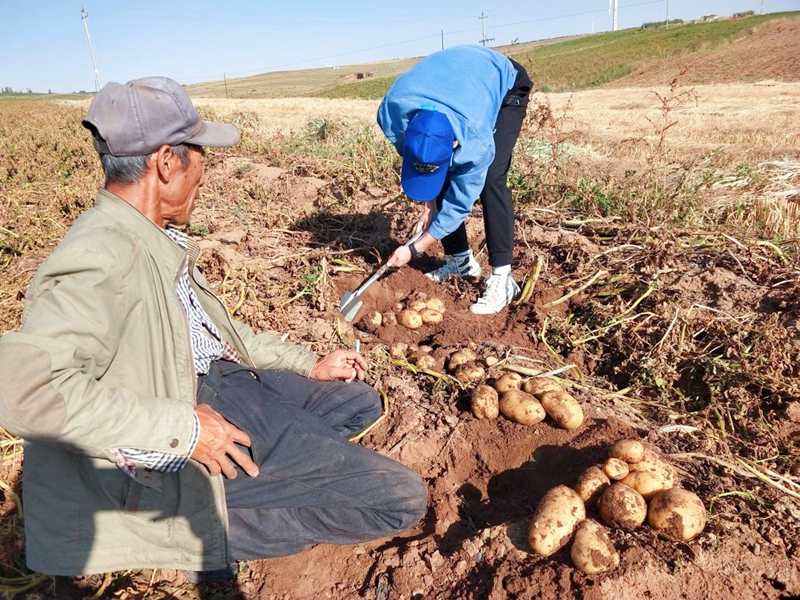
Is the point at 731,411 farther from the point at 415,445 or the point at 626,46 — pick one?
the point at 626,46

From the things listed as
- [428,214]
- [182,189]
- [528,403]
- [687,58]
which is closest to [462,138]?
[428,214]

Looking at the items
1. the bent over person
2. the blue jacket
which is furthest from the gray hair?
the blue jacket

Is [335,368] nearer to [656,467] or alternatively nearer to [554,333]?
[656,467]

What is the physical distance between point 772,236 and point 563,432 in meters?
2.37

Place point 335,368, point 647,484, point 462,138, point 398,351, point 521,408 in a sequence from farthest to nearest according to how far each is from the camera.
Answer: point 398,351
point 462,138
point 521,408
point 335,368
point 647,484

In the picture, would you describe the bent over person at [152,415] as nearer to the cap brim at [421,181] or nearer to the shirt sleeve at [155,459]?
the shirt sleeve at [155,459]

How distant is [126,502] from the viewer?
5.29ft

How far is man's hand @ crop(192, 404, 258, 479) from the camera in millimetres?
1617

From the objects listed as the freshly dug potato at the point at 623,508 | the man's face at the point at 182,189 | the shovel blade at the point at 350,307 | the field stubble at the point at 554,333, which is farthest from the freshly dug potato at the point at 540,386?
the man's face at the point at 182,189

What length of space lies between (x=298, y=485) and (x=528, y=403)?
1.07m

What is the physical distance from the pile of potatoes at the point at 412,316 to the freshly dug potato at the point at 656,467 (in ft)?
5.19

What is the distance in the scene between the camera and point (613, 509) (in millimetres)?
1838

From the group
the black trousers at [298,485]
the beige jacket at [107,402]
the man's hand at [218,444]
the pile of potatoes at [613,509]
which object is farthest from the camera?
the black trousers at [298,485]

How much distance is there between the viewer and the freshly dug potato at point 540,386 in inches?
101
